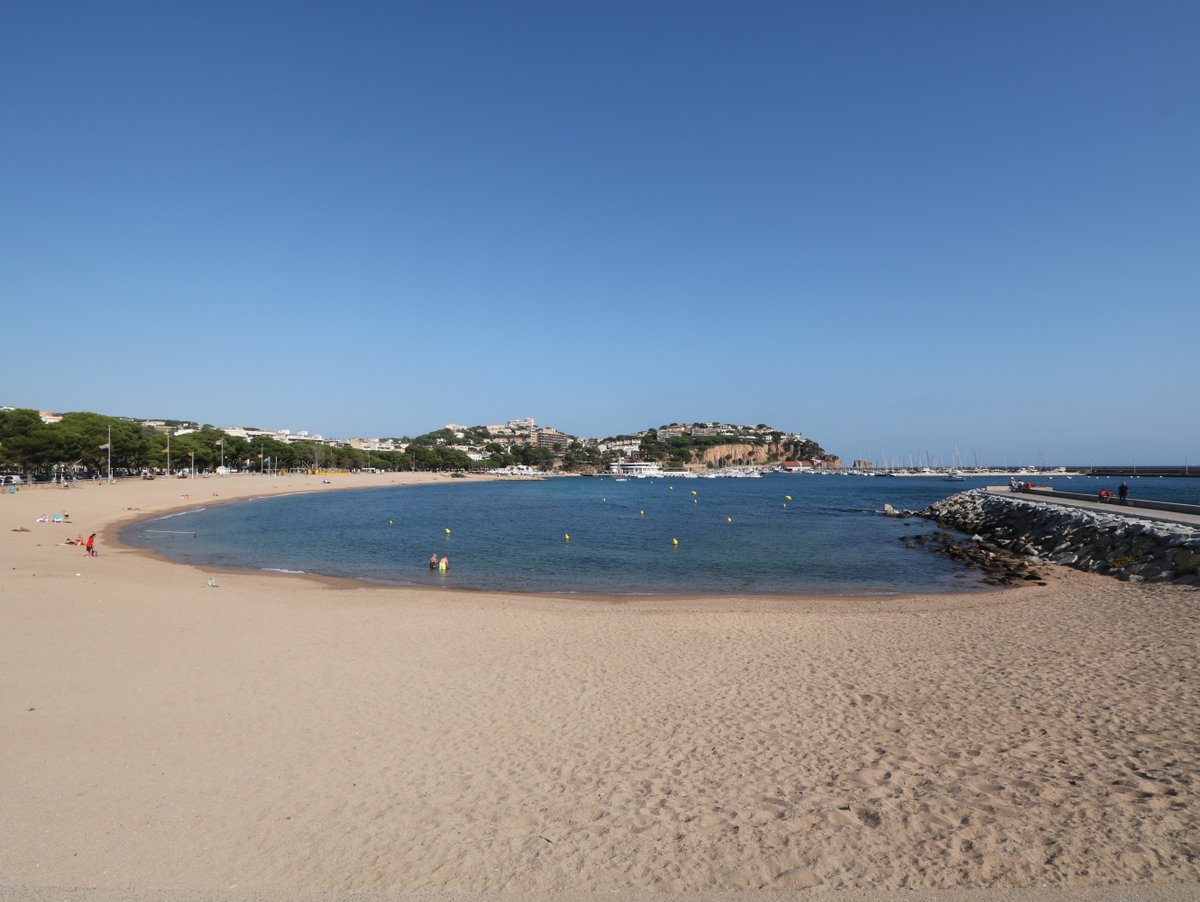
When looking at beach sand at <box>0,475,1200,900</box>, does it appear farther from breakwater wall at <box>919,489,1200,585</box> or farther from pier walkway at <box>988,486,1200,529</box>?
pier walkway at <box>988,486,1200,529</box>

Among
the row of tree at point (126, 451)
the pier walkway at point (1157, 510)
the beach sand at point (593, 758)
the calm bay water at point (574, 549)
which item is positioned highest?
the row of tree at point (126, 451)

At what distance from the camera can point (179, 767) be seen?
6.23m

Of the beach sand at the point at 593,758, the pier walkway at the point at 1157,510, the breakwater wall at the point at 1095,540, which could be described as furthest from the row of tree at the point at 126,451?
the pier walkway at the point at 1157,510

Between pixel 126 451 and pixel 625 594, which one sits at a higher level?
pixel 126 451

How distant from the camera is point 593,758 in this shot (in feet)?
21.8

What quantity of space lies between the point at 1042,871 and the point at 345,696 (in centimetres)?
755

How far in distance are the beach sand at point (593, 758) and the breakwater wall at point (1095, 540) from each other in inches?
234

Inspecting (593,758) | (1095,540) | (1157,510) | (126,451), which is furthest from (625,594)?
(126,451)

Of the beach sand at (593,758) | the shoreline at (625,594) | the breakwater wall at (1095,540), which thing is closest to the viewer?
the beach sand at (593,758)

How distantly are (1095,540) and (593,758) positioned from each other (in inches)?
948

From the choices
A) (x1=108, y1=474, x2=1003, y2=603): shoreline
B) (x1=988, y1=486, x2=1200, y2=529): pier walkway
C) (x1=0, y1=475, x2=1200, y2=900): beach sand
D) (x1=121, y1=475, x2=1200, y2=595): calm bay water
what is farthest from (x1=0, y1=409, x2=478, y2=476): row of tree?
(x1=988, y1=486, x2=1200, y2=529): pier walkway

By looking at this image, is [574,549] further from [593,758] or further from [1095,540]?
[593,758]

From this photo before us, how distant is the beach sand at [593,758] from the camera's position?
4648mm

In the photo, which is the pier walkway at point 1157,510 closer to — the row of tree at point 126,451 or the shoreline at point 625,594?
the shoreline at point 625,594
